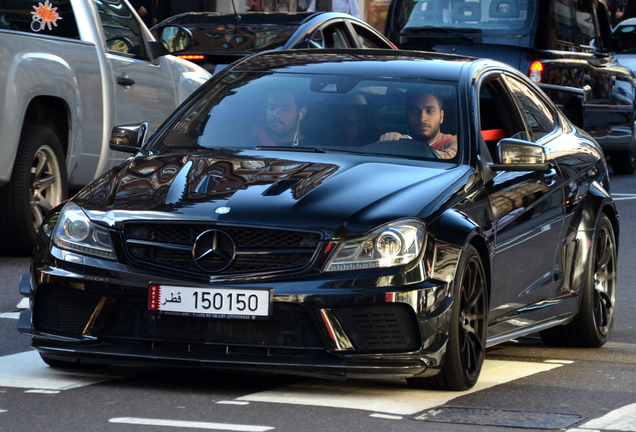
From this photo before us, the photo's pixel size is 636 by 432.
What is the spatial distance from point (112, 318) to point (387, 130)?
1709 millimetres

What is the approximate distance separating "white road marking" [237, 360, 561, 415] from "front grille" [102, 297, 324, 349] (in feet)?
0.70

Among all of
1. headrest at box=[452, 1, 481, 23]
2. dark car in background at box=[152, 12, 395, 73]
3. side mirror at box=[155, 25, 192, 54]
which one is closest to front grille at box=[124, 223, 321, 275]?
side mirror at box=[155, 25, 192, 54]

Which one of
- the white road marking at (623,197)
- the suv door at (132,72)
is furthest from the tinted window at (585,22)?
the suv door at (132,72)

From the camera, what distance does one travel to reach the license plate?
5438 millimetres

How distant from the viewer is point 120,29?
11008mm

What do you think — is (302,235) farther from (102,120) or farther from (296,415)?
(102,120)

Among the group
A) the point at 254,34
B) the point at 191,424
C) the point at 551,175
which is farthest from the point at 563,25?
the point at 191,424

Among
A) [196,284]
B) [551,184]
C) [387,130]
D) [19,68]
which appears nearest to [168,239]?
[196,284]

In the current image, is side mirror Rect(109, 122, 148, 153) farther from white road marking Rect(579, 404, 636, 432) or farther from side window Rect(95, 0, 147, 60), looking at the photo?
side window Rect(95, 0, 147, 60)

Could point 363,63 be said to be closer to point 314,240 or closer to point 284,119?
point 284,119

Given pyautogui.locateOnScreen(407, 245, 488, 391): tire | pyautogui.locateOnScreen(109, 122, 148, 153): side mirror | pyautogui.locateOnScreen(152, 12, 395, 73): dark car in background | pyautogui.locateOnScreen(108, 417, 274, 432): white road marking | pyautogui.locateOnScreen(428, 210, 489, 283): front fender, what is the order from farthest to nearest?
pyautogui.locateOnScreen(152, 12, 395, 73): dark car in background
pyautogui.locateOnScreen(109, 122, 148, 153): side mirror
pyautogui.locateOnScreen(407, 245, 488, 391): tire
pyautogui.locateOnScreen(428, 210, 489, 283): front fender
pyautogui.locateOnScreen(108, 417, 274, 432): white road marking

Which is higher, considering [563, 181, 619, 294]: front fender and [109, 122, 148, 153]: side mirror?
[109, 122, 148, 153]: side mirror

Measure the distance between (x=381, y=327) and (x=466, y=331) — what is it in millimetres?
555

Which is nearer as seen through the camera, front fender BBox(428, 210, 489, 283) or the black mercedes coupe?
the black mercedes coupe
